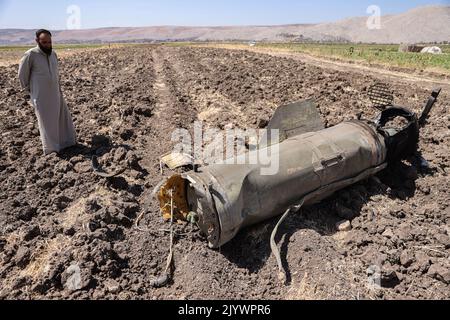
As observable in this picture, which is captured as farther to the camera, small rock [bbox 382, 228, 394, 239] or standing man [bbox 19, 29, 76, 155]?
standing man [bbox 19, 29, 76, 155]

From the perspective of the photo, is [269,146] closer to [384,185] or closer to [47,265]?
[384,185]

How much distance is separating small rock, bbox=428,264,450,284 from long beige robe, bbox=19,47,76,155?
5678 millimetres

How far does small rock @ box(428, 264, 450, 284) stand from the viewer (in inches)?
140

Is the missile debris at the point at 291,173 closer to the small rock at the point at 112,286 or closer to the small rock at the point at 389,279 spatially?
the small rock at the point at 112,286

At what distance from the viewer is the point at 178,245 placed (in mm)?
4203

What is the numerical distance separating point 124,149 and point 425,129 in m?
6.01

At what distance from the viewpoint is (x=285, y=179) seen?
409 cm

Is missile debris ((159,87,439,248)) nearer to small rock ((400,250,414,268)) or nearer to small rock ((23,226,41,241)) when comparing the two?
small rock ((400,250,414,268))

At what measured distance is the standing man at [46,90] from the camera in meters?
5.87

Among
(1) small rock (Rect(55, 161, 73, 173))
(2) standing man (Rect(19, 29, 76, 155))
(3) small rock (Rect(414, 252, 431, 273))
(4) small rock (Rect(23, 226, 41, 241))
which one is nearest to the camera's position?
(3) small rock (Rect(414, 252, 431, 273))

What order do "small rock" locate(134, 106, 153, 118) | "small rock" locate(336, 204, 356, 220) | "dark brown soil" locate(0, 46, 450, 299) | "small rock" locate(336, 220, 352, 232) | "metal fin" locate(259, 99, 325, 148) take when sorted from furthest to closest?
1. "small rock" locate(134, 106, 153, 118)
2. "metal fin" locate(259, 99, 325, 148)
3. "small rock" locate(336, 204, 356, 220)
4. "small rock" locate(336, 220, 352, 232)
5. "dark brown soil" locate(0, 46, 450, 299)

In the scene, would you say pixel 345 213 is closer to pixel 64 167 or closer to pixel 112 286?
pixel 112 286

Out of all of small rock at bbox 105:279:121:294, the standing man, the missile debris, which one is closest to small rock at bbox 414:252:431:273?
the missile debris
